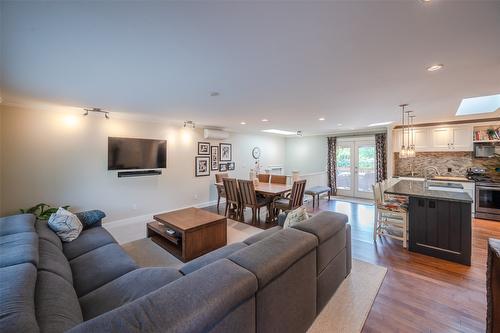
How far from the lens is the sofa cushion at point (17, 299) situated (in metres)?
0.85

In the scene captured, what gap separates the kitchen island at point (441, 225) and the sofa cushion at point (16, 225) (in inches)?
186

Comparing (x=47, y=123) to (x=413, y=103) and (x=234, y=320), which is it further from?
(x=413, y=103)

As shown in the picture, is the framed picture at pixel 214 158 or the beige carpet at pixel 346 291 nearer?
the beige carpet at pixel 346 291

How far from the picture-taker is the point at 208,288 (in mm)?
989

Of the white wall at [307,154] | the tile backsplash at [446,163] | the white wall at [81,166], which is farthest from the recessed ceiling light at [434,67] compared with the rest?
the white wall at [307,154]

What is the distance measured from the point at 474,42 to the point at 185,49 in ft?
7.51

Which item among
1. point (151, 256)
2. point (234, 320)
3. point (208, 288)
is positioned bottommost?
point (151, 256)

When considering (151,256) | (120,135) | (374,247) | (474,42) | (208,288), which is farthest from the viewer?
(120,135)

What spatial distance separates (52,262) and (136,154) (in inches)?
122

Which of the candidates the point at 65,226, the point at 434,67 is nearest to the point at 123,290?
the point at 65,226

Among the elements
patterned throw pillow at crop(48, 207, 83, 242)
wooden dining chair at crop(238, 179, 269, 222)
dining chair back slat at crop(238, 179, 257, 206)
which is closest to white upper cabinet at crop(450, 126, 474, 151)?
wooden dining chair at crop(238, 179, 269, 222)

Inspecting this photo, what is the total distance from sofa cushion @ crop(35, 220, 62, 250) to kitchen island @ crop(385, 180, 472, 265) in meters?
4.50

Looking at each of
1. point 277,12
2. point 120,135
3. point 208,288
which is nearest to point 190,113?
point 120,135

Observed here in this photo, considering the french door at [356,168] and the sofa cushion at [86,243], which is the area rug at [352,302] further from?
the french door at [356,168]
